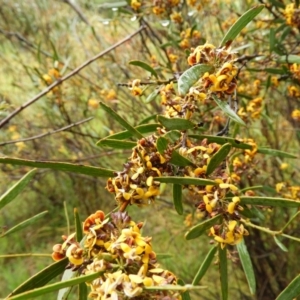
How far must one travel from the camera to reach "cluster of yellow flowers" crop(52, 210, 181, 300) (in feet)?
1.36

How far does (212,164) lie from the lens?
58cm

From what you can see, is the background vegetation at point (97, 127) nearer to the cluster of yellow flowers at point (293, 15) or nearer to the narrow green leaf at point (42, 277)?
the cluster of yellow flowers at point (293, 15)

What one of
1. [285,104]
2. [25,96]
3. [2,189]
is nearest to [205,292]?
[285,104]

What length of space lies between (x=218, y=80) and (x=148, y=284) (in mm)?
297

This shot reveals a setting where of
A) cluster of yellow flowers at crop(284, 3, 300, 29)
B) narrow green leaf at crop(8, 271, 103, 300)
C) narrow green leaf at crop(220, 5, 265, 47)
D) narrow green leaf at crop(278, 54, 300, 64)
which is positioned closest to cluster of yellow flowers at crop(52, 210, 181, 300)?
narrow green leaf at crop(8, 271, 103, 300)

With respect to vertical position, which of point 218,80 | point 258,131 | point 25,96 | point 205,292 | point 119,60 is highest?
point 25,96

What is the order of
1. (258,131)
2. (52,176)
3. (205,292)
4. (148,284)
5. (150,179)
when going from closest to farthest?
1. (148,284)
2. (150,179)
3. (258,131)
4. (205,292)
5. (52,176)

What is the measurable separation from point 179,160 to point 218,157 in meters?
0.05

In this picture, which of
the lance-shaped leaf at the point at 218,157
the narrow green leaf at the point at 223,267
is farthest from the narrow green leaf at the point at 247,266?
the lance-shaped leaf at the point at 218,157

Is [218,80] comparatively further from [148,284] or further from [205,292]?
[205,292]

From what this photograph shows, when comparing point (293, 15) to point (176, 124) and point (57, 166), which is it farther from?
point (57, 166)

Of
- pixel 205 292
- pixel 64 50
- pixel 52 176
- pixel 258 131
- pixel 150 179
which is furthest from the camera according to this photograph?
pixel 52 176

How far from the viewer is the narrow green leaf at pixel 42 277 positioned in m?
0.49

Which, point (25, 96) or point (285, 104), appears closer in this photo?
point (285, 104)
